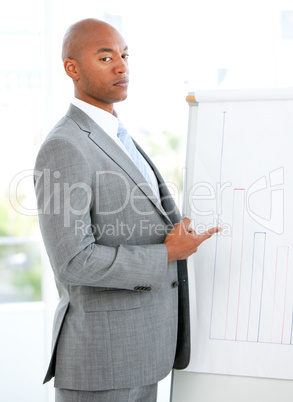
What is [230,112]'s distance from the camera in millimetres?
1463

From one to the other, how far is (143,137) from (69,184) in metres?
1.13

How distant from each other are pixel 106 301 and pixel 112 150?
0.43 metres

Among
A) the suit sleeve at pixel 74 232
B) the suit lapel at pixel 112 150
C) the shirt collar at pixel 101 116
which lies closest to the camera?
the suit sleeve at pixel 74 232

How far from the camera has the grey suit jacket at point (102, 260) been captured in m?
1.15

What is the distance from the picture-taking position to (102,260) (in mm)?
1161

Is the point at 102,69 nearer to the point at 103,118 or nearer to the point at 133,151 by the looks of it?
the point at 103,118

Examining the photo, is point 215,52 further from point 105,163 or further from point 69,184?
point 69,184

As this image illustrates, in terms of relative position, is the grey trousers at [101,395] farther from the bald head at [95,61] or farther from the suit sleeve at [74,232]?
the bald head at [95,61]

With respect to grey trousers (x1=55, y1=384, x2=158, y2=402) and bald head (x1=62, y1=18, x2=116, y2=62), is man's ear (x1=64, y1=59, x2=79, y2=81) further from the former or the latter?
grey trousers (x1=55, y1=384, x2=158, y2=402)

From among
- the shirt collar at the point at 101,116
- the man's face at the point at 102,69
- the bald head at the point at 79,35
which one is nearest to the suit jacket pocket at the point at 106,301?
the shirt collar at the point at 101,116

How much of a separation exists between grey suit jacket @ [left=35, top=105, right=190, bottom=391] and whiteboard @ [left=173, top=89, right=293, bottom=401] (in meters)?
0.18

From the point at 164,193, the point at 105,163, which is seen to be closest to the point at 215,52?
the point at 164,193

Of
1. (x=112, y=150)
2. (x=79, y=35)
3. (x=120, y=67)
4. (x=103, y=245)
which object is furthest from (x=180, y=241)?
(x=79, y=35)

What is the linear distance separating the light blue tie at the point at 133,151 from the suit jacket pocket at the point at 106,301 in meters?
0.36
